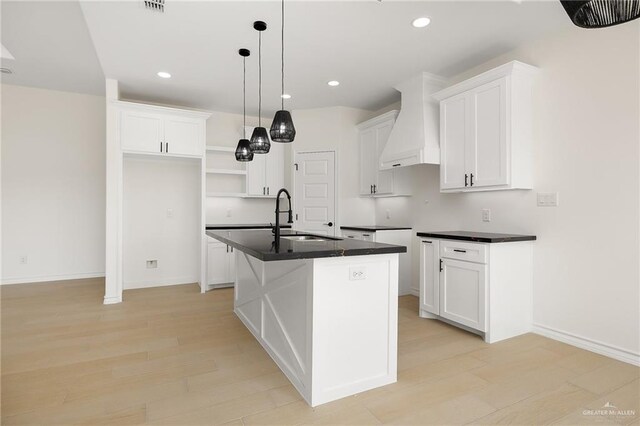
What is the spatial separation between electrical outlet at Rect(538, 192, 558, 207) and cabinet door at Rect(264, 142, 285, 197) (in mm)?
3776

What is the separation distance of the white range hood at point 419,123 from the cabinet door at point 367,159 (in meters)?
0.76

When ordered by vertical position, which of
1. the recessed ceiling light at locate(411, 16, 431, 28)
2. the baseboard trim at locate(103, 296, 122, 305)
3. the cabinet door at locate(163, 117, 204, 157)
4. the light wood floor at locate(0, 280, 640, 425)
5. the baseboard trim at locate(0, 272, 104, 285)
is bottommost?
the light wood floor at locate(0, 280, 640, 425)

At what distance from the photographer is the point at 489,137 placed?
3.20 m

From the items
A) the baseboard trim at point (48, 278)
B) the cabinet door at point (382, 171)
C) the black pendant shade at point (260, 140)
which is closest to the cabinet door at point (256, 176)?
the cabinet door at point (382, 171)

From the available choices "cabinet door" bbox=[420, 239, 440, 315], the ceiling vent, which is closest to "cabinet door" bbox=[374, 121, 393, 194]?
"cabinet door" bbox=[420, 239, 440, 315]

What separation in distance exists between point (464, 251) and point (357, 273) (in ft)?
4.95

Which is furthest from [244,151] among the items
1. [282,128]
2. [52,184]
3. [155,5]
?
[52,184]

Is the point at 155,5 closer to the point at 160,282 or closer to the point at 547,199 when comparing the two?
the point at 547,199

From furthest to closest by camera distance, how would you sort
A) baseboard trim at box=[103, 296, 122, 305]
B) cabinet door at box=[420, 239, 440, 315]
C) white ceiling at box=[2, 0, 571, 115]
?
baseboard trim at box=[103, 296, 122, 305]
cabinet door at box=[420, 239, 440, 315]
white ceiling at box=[2, 0, 571, 115]

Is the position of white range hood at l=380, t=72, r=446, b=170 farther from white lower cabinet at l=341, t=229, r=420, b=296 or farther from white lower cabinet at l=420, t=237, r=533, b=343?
white lower cabinet at l=420, t=237, r=533, b=343

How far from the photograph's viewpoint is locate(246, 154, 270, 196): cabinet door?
5.48 m

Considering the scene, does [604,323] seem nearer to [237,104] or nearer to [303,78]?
[303,78]

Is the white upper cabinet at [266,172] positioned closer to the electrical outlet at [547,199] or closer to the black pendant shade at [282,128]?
the black pendant shade at [282,128]

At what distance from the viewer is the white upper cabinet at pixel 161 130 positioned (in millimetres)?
4316
